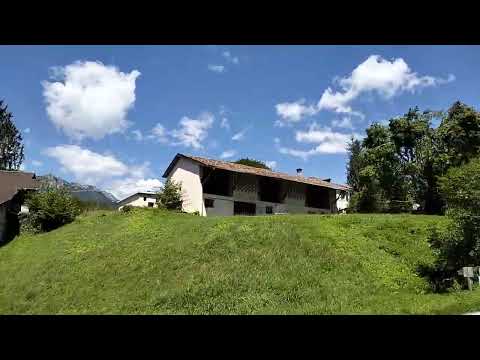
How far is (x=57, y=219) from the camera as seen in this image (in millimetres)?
26891

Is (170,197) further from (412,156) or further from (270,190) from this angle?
(412,156)

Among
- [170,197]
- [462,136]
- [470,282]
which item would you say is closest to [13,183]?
[170,197]

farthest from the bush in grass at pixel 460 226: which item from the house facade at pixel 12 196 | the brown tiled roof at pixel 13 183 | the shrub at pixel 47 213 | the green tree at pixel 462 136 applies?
the brown tiled roof at pixel 13 183

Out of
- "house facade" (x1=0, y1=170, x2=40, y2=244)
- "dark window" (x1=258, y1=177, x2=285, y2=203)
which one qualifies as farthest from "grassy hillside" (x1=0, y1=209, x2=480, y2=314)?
"dark window" (x1=258, y1=177, x2=285, y2=203)

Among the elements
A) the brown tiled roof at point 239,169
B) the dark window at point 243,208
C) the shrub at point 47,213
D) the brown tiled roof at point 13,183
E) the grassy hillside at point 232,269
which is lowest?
the grassy hillside at point 232,269

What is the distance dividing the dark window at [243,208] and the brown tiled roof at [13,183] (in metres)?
15.2

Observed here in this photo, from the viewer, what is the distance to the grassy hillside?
11.7 m

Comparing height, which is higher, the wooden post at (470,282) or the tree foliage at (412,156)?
the tree foliage at (412,156)

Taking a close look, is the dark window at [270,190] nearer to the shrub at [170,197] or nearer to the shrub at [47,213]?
the shrub at [170,197]

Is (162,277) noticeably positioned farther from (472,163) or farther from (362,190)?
(362,190)

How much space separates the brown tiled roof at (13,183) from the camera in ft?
97.3

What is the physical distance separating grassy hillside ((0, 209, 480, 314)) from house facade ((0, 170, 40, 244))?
5.33m
